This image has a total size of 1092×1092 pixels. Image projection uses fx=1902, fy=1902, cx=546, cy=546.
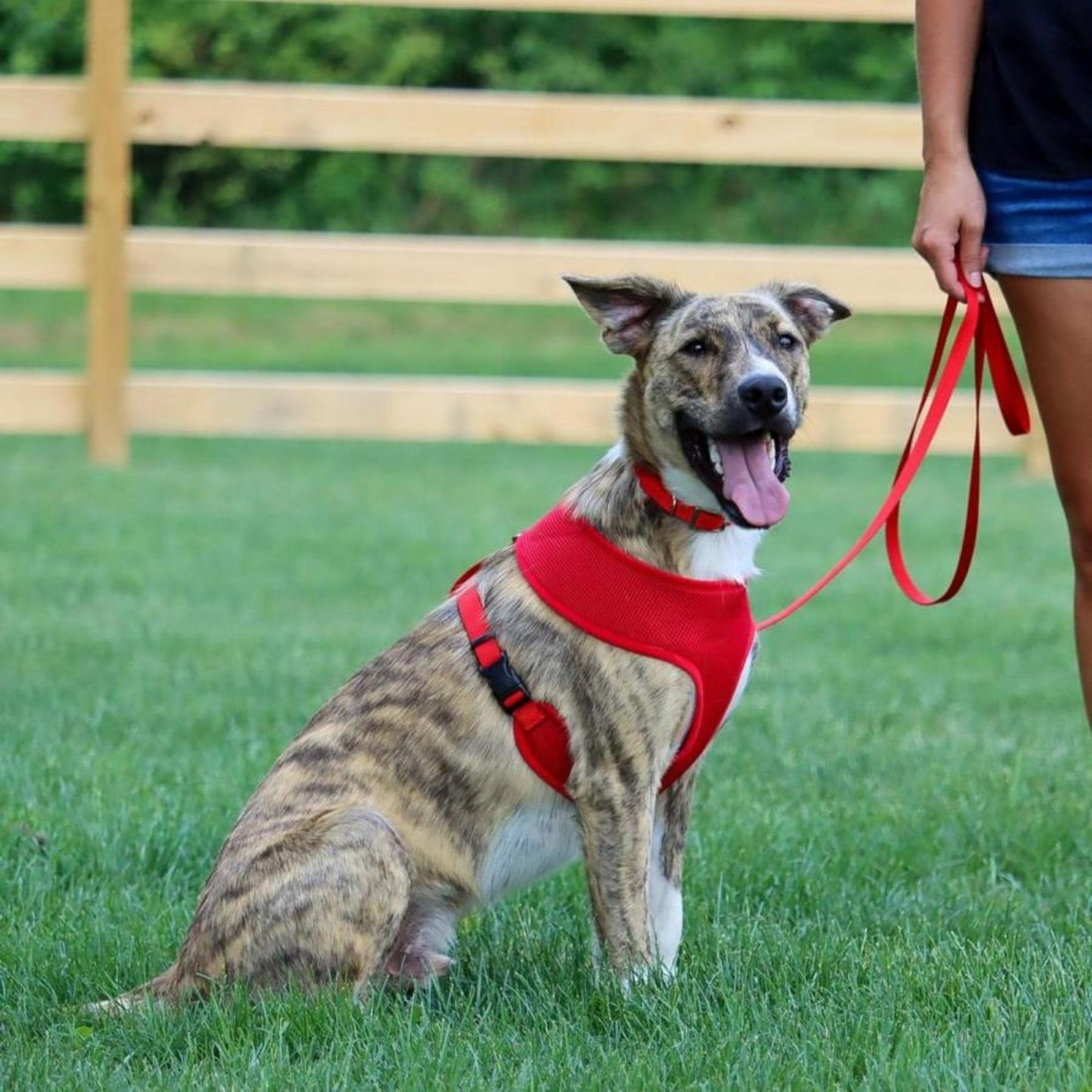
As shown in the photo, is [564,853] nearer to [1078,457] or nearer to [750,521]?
[750,521]

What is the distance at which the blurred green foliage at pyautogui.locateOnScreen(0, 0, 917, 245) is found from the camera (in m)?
19.0

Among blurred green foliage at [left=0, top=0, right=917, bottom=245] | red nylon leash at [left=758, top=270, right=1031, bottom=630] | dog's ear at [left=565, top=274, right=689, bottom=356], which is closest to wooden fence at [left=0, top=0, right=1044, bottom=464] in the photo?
red nylon leash at [left=758, top=270, right=1031, bottom=630]

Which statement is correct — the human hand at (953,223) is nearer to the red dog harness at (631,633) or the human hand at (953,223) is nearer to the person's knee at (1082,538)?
the person's knee at (1082,538)

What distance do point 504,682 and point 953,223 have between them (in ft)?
3.91

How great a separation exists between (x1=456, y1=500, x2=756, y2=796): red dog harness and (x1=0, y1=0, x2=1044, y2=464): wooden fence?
6.40m

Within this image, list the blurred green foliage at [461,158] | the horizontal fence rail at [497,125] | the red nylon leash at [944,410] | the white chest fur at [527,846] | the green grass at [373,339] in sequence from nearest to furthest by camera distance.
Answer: the white chest fur at [527,846], the red nylon leash at [944,410], the horizontal fence rail at [497,125], the green grass at [373,339], the blurred green foliage at [461,158]

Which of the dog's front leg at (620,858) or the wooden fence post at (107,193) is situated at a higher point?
the wooden fence post at (107,193)

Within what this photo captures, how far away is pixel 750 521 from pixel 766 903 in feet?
3.12

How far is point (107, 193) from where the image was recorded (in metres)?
9.80

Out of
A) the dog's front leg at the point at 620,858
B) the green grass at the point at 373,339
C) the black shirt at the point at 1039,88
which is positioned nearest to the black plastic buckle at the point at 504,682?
the dog's front leg at the point at 620,858

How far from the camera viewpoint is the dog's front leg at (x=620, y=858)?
335 cm

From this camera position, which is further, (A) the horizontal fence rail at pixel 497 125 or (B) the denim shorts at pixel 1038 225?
(A) the horizontal fence rail at pixel 497 125

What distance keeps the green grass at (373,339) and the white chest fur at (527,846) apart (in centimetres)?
1137

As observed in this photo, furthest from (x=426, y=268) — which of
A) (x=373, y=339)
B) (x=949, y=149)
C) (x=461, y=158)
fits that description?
(x=461, y=158)
